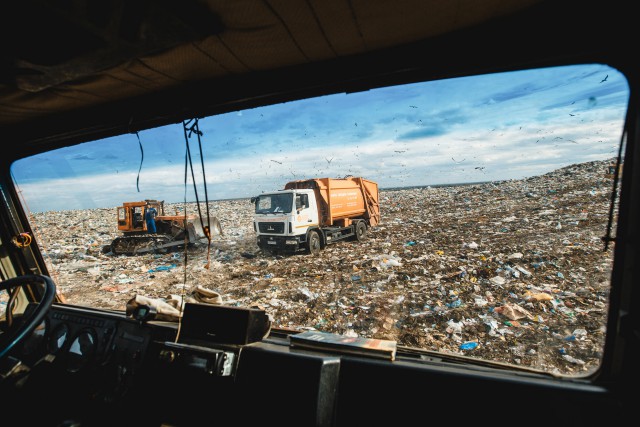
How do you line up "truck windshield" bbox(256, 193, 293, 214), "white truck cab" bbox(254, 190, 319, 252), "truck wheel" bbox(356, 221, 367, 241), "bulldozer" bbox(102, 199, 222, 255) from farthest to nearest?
"truck wheel" bbox(356, 221, 367, 241)
"bulldozer" bbox(102, 199, 222, 255)
"truck windshield" bbox(256, 193, 293, 214)
"white truck cab" bbox(254, 190, 319, 252)

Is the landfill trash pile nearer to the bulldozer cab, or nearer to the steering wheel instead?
the steering wheel

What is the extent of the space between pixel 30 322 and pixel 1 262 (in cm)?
211

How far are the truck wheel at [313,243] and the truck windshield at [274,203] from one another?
119cm

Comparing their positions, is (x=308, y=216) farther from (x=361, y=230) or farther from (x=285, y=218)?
(x=361, y=230)

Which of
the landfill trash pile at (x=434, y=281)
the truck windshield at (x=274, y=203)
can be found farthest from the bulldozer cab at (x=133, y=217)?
the truck windshield at (x=274, y=203)

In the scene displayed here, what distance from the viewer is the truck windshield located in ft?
31.8

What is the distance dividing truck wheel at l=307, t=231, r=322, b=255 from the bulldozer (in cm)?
409

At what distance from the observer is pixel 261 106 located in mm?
1893

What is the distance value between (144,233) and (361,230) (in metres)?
8.61

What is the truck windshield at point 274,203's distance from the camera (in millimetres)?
9695

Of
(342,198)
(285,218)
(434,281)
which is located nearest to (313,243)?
(285,218)

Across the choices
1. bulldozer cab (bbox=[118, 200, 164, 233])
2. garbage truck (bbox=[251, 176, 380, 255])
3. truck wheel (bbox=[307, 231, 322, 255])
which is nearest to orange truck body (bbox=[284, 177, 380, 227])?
garbage truck (bbox=[251, 176, 380, 255])

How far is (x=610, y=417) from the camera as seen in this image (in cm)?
112

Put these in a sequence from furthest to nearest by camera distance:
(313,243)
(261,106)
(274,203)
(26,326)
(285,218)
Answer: (313,243) → (274,203) → (285,218) → (261,106) → (26,326)
